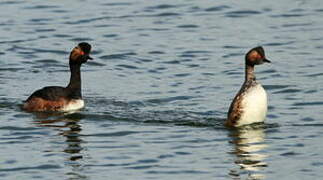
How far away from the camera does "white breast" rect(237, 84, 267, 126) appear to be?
18.4 meters

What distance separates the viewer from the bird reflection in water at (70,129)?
53.7ft

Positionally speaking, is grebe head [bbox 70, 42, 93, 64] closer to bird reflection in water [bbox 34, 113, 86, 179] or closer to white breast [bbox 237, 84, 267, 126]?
bird reflection in water [bbox 34, 113, 86, 179]

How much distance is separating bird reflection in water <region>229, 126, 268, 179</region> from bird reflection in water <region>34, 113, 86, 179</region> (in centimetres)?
230

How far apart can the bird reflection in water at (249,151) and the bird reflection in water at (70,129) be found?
2.30 meters

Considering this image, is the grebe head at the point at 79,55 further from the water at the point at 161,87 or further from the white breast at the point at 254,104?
the white breast at the point at 254,104

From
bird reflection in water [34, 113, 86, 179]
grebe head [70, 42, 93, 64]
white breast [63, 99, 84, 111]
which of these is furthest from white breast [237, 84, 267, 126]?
grebe head [70, 42, 93, 64]

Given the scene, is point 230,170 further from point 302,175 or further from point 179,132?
point 179,132

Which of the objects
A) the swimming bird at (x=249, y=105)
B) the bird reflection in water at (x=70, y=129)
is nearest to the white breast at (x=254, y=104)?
the swimming bird at (x=249, y=105)

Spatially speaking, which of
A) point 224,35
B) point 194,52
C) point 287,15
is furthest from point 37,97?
point 287,15

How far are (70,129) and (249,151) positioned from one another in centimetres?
358

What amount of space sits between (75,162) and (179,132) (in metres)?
2.54

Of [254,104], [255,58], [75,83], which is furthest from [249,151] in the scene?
[75,83]

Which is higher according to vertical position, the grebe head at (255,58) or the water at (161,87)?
the grebe head at (255,58)

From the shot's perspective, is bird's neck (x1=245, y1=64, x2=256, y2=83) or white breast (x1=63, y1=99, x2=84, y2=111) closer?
bird's neck (x1=245, y1=64, x2=256, y2=83)
